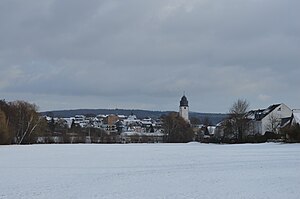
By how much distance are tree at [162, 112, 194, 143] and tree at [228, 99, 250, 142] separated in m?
31.4

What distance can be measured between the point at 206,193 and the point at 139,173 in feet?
31.2

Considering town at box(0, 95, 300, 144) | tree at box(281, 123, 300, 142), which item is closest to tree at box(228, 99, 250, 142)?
town at box(0, 95, 300, 144)

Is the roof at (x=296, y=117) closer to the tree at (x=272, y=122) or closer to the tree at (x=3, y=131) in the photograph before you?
the tree at (x=272, y=122)

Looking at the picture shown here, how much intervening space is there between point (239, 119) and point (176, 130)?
122 ft

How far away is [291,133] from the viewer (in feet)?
262

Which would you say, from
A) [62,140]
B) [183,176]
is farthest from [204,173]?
[62,140]

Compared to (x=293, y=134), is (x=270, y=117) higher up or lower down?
higher up

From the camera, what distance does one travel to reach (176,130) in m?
147

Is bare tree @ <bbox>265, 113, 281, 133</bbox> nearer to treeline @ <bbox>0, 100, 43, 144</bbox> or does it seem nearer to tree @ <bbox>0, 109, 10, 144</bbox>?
treeline @ <bbox>0, 100, 43, 144</bbox>

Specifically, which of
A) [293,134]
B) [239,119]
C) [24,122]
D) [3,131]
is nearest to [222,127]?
[239,119]

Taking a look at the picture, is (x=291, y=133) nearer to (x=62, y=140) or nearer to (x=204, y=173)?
(x=204, y=173)

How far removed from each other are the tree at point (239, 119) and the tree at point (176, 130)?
31361 millimetres

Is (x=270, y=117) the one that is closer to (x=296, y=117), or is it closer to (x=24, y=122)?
(x=296, y=117)

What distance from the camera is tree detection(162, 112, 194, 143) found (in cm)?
14462
